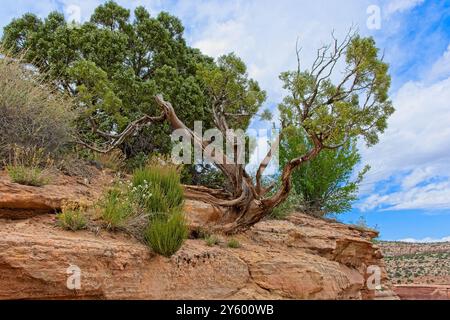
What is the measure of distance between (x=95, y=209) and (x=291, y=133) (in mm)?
4398

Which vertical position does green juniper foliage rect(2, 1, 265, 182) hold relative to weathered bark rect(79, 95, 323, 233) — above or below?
above

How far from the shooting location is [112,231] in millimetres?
6398

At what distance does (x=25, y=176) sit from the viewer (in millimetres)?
6789

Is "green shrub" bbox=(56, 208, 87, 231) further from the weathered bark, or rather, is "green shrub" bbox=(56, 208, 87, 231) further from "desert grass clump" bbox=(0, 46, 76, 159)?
the weathered bark

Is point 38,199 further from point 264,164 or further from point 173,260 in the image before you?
point 264,164

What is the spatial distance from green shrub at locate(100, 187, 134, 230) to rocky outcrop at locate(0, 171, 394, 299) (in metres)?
0.17

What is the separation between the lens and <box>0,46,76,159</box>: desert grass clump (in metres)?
7.90

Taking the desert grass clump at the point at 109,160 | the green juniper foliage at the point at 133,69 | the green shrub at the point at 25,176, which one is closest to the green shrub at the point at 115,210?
the green shrub at the point at 25,176

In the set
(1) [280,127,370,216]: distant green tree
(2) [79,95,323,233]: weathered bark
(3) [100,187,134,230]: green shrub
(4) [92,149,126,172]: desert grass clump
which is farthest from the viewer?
(1) [280,127,370,216]: distant green tree

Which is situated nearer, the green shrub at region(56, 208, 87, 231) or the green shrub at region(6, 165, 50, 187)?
the green shrub at region(56, 208, 87, 231)

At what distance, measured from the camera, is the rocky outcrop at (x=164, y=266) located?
5129 mm

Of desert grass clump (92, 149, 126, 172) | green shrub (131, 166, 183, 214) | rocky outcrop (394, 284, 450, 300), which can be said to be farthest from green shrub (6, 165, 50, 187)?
rocky outcrop (394, 284, 450, 300)

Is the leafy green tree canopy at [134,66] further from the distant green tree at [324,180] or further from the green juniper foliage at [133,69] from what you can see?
the distant green tree at [324,180]
